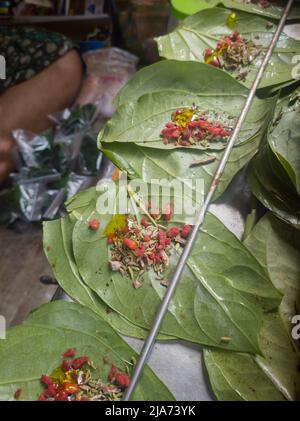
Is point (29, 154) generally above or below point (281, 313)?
below

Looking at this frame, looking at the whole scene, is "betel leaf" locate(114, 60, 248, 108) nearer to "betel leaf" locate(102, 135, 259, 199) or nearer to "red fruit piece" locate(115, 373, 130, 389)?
"betel leaf" locate(102, 135, 259, 199)

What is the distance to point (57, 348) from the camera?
0.59m

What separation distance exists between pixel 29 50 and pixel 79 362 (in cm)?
202

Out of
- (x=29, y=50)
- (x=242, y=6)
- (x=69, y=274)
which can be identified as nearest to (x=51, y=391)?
(x=69, y=274)

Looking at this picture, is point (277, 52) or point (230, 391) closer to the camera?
point (230, 391)

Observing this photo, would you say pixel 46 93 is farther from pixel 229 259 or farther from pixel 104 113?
pixel 229 259

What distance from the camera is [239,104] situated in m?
0.84

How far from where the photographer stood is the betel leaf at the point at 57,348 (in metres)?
0.55

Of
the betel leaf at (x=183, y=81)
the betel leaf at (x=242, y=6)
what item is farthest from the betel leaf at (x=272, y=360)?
the betel leaf at (x=242, y=6)

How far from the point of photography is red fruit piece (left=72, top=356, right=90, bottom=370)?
57cm

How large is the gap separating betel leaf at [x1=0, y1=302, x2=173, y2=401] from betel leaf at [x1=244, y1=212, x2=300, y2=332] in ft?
0.81

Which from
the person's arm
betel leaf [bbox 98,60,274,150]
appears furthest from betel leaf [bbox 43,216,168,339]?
the person's arm
